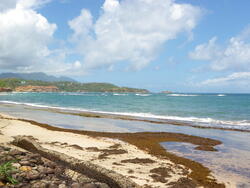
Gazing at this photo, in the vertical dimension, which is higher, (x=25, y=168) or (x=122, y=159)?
(x=25, y=168)

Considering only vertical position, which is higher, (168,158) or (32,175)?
(32,175)

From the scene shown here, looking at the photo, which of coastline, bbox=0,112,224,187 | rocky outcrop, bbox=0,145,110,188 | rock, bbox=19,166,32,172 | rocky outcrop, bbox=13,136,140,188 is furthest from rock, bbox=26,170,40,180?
coastline, bbox=0,112,224,187

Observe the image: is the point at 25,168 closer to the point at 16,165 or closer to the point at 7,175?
the point at 16,165

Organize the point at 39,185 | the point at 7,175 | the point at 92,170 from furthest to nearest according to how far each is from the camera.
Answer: the point at 92,170 < the point at 7,175 < the point at 39,185

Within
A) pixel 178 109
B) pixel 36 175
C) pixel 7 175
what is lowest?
pixel 178 109

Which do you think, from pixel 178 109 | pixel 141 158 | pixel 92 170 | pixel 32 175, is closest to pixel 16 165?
pixel 32 175

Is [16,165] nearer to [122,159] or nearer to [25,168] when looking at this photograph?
[25,168]

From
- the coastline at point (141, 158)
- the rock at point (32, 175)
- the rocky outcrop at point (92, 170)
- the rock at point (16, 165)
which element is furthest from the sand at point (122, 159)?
the rock at point (16, 165)

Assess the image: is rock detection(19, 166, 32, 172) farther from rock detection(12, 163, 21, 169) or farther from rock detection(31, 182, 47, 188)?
rock detection(31, 182, 47, 188)

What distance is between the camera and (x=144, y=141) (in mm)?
14844

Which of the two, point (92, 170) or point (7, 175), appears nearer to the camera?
point (7, 175)

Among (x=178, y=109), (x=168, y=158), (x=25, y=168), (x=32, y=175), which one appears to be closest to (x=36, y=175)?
(x=32, y=175)

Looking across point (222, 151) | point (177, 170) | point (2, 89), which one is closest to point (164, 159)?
point (177, 170)

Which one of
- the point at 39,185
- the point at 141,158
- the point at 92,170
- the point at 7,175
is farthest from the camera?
the point at 141,158
